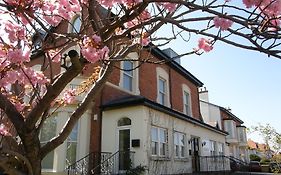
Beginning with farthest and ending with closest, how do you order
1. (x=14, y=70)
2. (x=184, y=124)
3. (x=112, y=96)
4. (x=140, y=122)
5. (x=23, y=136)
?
1. (x=184, y=124)
2. (x=112, y=96)
3. (x=140, y=122)
4. (x=14, y=70)
5. (x=23, y=136)

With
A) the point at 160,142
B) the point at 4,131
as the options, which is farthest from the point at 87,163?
the point at 4,131

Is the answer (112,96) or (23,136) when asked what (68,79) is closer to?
(23,136)

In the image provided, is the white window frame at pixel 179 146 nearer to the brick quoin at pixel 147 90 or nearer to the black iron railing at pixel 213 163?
the black iron railing at pixel 213 163

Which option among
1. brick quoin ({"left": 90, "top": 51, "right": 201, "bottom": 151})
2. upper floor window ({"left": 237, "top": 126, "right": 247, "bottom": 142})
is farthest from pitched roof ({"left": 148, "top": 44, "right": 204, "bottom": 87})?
upper floor window ({"left": 237, "top": 126, "right": 247, "bottom": 142})

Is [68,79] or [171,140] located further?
[171,140]

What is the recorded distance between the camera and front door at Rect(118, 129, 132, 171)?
1259 centimetres

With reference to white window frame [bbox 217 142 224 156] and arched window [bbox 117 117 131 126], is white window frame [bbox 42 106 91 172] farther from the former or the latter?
white window frame [bbox 217 142 224 156]

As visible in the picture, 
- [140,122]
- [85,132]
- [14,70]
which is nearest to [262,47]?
[14,70]

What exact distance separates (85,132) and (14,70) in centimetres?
870

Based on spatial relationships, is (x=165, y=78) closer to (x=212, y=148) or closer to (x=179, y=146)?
(x=179, y=146)

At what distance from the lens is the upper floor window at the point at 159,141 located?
13734 mm

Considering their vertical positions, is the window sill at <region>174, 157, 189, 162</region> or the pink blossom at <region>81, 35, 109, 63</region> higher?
the pink blossom at <region>81, 35, 109, 63</region>

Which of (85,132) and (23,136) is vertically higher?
(85,132)

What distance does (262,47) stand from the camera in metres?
3.49
